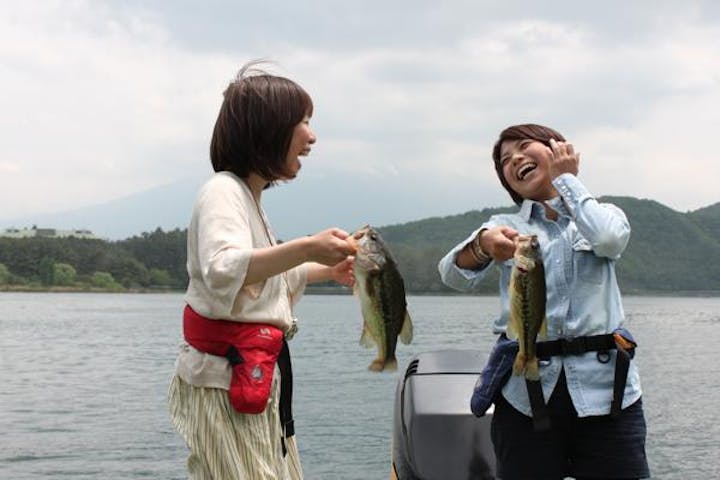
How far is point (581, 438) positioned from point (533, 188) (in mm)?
1007

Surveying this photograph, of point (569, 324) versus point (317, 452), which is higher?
point (569, 324)

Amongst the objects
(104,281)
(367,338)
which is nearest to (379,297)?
(367,338)

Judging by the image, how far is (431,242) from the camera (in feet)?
324

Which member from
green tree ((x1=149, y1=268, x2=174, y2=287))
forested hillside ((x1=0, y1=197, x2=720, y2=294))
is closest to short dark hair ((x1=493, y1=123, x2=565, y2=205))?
forested hillside ((x1=0, y1=197, x2=720, y2=294))

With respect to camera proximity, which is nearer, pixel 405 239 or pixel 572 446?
pixel 572 446

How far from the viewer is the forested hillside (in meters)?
116

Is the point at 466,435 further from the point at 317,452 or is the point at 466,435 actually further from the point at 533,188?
the point at 317,452

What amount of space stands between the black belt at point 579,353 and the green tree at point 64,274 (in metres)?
130

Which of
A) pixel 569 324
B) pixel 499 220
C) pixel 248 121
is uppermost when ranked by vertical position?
pixel 248 121

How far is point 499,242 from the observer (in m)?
3.18

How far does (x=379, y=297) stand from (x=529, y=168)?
90 centimetres

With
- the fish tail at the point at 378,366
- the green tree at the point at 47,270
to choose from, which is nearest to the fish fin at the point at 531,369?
the fish tail at the point at 378,366

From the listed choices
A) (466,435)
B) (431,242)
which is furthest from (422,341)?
(431,242)

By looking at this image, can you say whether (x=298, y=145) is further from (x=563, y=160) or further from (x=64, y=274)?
(x=64, y=274)
